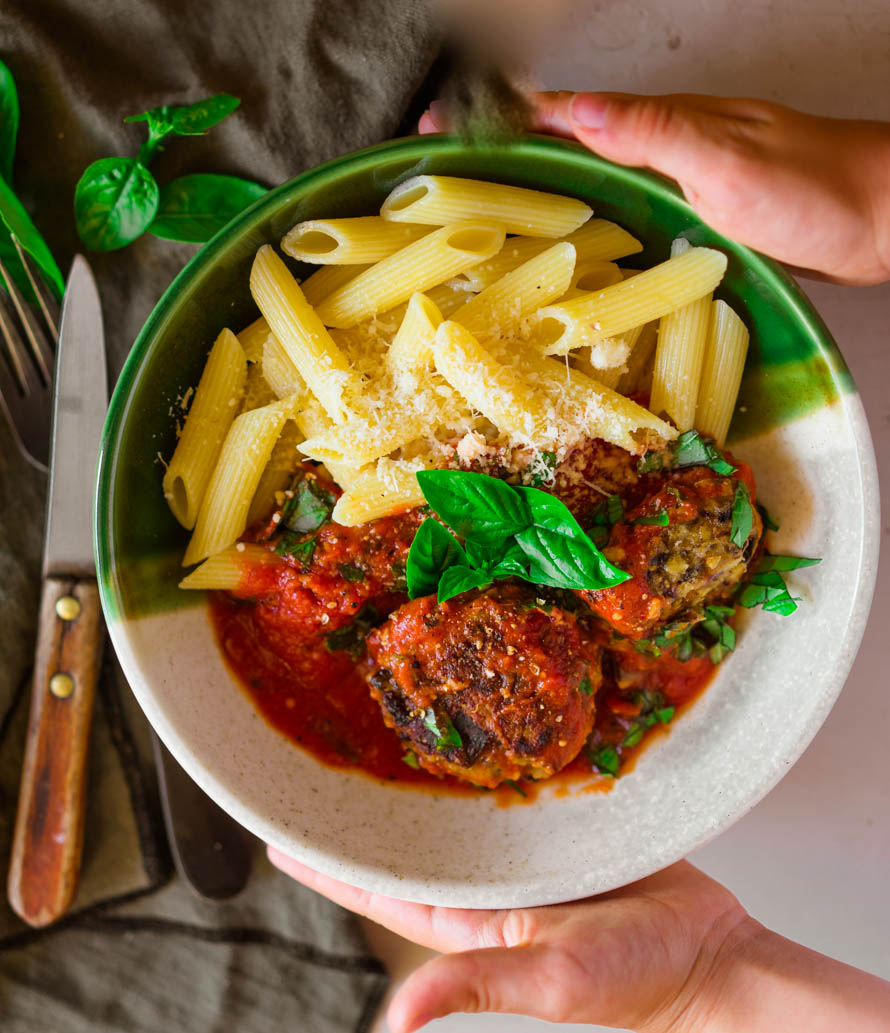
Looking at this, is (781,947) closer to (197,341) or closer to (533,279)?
(533,279)

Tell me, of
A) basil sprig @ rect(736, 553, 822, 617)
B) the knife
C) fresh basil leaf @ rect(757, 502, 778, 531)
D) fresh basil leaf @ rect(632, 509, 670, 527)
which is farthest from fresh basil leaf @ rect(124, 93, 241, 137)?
basil sprig @ rect(736, 553, 822, 617)

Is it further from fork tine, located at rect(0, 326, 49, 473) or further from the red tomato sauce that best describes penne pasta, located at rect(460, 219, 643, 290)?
fork tine, located at rect(0, 326, 49, 473)

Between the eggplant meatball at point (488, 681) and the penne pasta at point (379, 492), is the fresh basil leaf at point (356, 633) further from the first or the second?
the penne pasta at point (379, 492)

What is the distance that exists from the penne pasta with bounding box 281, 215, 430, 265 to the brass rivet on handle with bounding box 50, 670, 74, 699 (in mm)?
1577

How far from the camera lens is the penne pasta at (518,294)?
2295mm

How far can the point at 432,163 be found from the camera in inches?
92.7

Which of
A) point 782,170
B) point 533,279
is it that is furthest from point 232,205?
point 782,170

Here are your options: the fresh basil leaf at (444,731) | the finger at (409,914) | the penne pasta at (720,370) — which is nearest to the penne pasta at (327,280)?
the penne pasta at (720,370)

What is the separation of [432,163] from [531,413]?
73cm

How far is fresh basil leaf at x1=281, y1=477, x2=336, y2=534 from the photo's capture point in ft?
8.09

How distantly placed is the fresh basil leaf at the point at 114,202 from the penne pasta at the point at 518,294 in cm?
106

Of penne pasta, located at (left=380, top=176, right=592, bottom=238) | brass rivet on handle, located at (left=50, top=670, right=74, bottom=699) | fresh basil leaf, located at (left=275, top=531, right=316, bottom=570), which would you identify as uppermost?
penne pasta, located at (left=380, top=176, right=592, bottom=238)

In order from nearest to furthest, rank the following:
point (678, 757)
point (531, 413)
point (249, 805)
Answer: point (531, 413), point (249, 805), point (678, 757)

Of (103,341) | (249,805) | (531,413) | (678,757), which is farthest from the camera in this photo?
(103,341)
